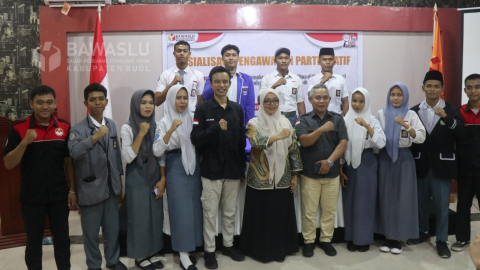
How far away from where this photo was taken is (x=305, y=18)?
530 cm

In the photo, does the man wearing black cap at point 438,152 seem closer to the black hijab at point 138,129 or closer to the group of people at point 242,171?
the group of people at point 242,171

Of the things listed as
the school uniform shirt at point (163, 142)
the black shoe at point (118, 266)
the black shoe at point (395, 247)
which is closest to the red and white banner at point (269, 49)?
the school uniform shirt at point (163, 142)

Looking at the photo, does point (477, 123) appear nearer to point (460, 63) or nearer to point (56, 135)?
point (460, 63)

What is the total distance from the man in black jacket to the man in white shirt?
1.16 m

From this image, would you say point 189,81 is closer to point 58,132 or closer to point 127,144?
point 127,144

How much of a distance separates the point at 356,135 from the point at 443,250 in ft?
4.33

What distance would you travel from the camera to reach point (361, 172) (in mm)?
3557

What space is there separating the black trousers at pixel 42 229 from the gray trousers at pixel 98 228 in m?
0.15

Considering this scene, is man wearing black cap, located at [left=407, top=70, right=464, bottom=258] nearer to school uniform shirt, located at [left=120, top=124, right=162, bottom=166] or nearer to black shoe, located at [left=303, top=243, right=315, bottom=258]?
black shoe, located at [left=303, top=243, right=315, bottom=258]

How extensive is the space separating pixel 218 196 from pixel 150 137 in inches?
29.8

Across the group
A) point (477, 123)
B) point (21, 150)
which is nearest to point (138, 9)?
point (21, 150)

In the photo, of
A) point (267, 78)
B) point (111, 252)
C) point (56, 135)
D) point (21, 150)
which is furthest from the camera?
point (267, 78)

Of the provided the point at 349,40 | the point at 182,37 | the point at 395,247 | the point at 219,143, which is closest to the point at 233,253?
the point at 219,143

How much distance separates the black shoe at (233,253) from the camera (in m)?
3.44
